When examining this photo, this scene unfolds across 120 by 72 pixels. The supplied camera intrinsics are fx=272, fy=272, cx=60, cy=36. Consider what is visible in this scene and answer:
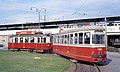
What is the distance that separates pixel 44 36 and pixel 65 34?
45.1 feet

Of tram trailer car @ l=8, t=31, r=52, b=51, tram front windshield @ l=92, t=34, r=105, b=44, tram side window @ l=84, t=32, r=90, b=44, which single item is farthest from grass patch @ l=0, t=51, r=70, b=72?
tram trailer car @ l=8, t=31, r=52, b=51

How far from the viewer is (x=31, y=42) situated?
39625 millimetres

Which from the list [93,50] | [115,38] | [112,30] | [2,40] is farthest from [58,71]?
[115,38]

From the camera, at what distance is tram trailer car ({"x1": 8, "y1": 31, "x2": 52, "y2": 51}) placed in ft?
124

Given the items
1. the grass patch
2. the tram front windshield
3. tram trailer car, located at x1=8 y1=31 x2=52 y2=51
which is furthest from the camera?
tram trailer car, located at x1=8 y1=31 x2=52 y2=51

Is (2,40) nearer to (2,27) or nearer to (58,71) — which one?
(2,27)

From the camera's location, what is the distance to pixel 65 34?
80.4ft

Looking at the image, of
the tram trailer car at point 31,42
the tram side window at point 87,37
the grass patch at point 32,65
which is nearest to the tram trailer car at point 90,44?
the tram side window at point 87,37

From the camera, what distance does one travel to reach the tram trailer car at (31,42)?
37.8 meters

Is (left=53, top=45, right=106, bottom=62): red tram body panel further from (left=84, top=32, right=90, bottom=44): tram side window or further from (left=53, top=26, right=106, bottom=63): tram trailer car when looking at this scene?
(left=84, top=32, right=90, bottom=44): tram side window

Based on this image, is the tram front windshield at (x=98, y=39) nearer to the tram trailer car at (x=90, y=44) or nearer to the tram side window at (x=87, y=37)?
the tram trailer car at (x=90, y=44)

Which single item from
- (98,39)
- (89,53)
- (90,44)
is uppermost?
(98,39)

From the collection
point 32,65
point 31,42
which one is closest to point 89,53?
point 32,65

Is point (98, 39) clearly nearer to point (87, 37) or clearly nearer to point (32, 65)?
point (87, 37)
